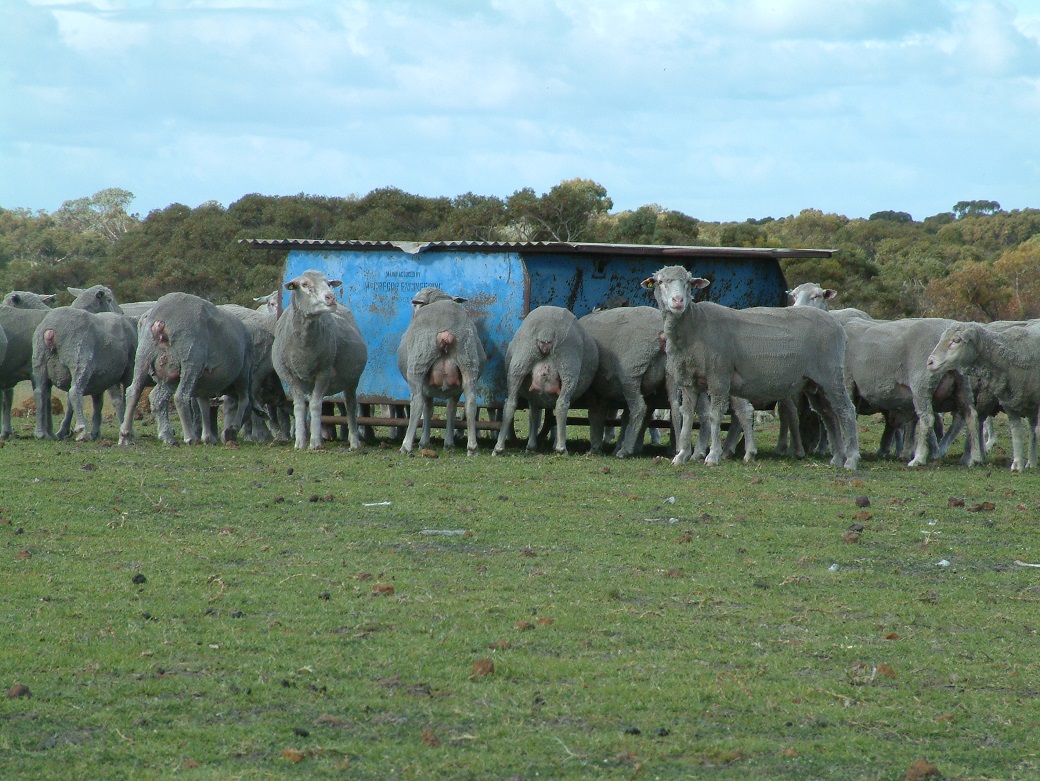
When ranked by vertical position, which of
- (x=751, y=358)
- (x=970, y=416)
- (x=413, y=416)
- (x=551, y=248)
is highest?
(x=551, y=248)

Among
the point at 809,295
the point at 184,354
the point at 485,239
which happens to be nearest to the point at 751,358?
the point at 809,295

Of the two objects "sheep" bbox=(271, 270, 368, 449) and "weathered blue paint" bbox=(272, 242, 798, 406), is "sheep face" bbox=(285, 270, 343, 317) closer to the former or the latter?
"sheep" bbox=(271, 270, 368, 449)

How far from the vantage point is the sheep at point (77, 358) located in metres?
18.0

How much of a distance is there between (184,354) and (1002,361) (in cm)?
1049

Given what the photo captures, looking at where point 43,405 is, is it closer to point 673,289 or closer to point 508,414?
point 508,414

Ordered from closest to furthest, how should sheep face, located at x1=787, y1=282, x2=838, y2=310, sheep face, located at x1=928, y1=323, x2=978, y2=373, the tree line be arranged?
sheep face, located at x1=928, y1=323, x2=978, y2=373
sheep face, located at x1=787, y1=282, x2=838, y2=310
the tree line

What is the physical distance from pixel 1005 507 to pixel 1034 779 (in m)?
7.88

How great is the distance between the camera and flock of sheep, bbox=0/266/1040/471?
1664 centimetres

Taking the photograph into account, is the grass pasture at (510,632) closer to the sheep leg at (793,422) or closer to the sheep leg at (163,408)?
the sheep leg at (163,408)

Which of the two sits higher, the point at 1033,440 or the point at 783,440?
the point at 1033,440

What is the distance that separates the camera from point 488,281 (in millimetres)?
18969

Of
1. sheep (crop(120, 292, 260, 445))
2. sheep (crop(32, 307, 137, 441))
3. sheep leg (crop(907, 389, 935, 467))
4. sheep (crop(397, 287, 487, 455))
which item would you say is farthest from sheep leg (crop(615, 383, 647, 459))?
sheep (crop(32, 307, 137, 441))

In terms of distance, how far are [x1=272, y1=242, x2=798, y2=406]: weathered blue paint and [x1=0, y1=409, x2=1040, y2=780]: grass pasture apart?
560cm

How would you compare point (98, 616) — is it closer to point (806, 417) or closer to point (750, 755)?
point (750, 755)
